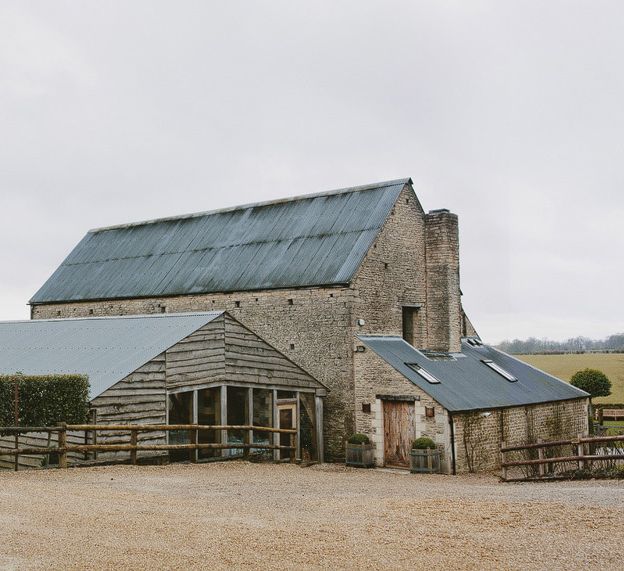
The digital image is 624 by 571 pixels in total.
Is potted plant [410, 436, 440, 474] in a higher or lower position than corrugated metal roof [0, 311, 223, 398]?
lower

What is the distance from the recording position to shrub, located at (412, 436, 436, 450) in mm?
21906

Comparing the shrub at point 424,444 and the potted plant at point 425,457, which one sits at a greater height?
the shrub at point 424,444

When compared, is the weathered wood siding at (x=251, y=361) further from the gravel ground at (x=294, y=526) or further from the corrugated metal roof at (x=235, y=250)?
the gravel ground at (x=294, y=526)

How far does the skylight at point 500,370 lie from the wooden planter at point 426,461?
20.6 ft

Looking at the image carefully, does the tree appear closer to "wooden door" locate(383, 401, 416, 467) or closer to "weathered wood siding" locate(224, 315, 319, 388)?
"wooden door" locate(383, 401, 416, 467)

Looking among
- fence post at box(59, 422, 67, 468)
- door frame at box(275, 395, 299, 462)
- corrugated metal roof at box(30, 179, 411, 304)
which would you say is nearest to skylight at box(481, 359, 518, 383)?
corrugated metal roof at box(30, 179, 411, 304)

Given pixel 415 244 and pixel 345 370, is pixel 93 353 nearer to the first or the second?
pixel 345 370

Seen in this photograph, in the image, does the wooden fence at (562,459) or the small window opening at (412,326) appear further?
the small window opening at (412,326)

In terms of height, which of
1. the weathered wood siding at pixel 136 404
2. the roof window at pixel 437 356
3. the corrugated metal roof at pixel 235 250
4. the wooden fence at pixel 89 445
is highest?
the corrugated metal roof at pixel 235 250

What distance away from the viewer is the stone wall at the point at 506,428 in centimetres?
2258

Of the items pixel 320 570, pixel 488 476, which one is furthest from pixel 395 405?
pixel 320 570

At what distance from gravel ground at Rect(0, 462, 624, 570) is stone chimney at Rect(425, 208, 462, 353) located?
1339 cm

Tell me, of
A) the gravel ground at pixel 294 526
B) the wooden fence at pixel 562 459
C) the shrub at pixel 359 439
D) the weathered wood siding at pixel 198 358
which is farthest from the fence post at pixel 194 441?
the wooden fence at pixel 562 459

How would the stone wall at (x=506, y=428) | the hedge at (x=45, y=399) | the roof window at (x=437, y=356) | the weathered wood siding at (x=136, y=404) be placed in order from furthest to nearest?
the roof window at (x=437, y=356)
the stone wall at (x=506, y=428)
the weathered wood siding at (x=136, y=404)
the hedge at (x=45, y=399)
